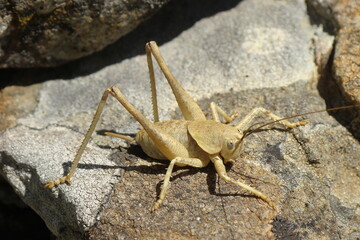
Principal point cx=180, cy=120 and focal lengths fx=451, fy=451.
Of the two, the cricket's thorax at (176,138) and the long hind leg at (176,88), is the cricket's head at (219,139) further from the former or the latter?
the long hind leg at (176,88)

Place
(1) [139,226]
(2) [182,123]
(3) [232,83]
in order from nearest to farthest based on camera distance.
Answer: (1) [139,226] → (2) [182,123] → (3) [232,83]

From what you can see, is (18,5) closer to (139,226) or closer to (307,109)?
(139,226)

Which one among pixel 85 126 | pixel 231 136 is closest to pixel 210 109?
pixel 231 136

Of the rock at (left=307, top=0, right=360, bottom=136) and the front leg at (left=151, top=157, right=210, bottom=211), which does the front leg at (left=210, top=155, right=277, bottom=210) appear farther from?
the rock at (left=307, top=0, right=360, bottom=136)

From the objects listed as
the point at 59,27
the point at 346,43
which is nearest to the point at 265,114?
the point at 346,43

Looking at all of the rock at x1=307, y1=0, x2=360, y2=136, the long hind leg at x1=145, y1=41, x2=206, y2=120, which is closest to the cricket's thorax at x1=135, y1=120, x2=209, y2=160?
the long hind leg at x1=145, y1=41, x2=206, y2=120

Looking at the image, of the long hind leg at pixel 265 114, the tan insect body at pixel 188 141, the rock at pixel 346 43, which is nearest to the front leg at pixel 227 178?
the tan insect body at pixel 188 141
